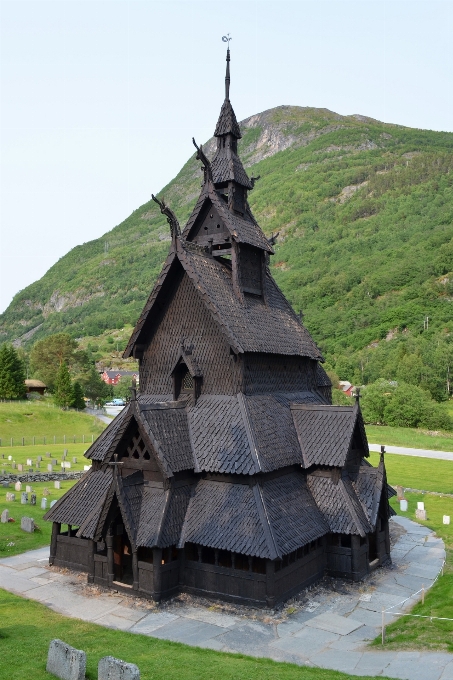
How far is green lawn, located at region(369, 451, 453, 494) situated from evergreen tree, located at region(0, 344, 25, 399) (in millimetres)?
50085

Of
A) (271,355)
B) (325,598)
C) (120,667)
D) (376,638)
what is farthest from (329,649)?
(271,355)

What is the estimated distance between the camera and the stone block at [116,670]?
403 inches

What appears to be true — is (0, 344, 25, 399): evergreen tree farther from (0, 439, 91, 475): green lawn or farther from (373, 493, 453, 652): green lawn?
(373, 493, 453, 652): green lawn

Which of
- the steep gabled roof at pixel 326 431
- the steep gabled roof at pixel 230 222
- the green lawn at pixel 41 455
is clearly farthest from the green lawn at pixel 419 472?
the green lawn at pixel 41 455

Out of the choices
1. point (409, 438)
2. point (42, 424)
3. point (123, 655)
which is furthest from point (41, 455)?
point (123, 655)

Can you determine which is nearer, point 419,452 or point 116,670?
point 116,670

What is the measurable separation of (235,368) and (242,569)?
639cm

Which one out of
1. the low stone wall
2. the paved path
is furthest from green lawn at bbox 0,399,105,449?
the paved path

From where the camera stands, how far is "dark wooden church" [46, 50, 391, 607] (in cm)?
1688

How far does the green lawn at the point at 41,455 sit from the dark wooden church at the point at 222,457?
25.3m

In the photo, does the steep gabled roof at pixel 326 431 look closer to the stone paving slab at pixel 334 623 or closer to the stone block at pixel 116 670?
the stone paving slab at pixel 334 623

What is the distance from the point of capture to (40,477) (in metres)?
40.6

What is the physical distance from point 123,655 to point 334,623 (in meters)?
6.18

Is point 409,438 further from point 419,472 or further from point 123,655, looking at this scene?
point 123,655
